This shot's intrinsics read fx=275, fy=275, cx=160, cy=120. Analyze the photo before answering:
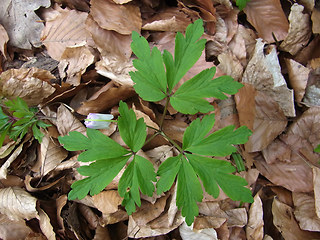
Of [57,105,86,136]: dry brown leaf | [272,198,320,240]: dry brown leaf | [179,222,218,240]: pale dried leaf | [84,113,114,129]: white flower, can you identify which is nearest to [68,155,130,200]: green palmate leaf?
[84,113,114,129]: white flower

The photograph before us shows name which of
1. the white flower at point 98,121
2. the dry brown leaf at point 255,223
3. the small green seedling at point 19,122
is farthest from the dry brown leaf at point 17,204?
the dry brown leaf at point 255,223

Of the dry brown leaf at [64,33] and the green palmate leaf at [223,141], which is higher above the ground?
the dry brown leaf at [64,33]

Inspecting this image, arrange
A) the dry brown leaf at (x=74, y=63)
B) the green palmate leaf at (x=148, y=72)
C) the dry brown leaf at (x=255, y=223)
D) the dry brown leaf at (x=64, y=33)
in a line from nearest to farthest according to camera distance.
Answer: the green palmate leaf at (x=148, y=72)
the dry brown leaf at (x=255, y=223)
the dry brown leaf at (x=74, y=63)
the dry brown leaf at (x=64, y=33)

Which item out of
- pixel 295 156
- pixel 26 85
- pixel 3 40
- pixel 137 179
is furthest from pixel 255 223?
pixel 3 40

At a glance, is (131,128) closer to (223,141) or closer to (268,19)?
(223,141)

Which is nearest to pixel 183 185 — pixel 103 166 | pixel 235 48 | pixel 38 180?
pixel 103 166

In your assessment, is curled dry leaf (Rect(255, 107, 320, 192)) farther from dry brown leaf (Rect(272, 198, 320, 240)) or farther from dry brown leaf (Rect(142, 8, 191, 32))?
dry brown leaf (Rect(142, 8, 191, 32))

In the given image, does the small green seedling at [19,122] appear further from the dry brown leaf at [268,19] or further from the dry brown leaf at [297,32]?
the dry brown leaf at [297,32]
